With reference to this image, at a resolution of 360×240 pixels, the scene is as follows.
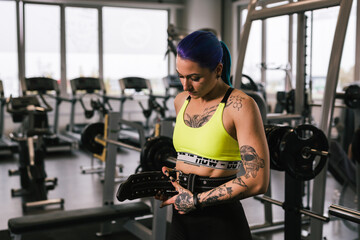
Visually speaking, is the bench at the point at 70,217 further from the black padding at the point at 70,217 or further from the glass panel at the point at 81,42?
the glass panel at the point at 81,42

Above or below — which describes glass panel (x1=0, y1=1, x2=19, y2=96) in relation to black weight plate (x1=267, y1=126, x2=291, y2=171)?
above

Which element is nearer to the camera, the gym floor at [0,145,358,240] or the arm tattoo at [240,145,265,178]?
the arm tattoo at [240,145,265,178]

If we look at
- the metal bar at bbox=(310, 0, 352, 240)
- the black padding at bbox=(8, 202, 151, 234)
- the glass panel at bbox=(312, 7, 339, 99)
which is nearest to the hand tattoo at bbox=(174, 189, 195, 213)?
the metal bar at bbox=(310, 0, 352, 240)

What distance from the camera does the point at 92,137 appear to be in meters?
3.91

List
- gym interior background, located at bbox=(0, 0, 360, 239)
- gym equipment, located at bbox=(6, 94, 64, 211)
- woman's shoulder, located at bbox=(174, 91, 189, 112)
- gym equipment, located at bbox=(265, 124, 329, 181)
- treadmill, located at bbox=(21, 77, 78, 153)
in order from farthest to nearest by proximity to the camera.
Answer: treadmill, located at bbox=(21, 77, 78, 153) → gym interior background, located at bbox=(0, 0, 360, 239) → gym equipment, located at bbox=(6, 94, 64, 211) → gym equipment, located at bbox=(265, 124, 329, 181) → woman's shoulder, located at bbox=(174, 91, 189, 112)

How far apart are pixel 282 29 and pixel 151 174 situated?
23.6 feet

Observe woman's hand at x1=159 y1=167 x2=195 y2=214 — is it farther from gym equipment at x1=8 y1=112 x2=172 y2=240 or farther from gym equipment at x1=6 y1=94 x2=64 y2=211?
gym equipment at x1=6 y1=94 x2=64 y2=211

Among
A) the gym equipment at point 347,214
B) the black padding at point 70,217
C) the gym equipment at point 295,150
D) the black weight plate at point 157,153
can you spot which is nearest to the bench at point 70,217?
the black padding at point 70,217

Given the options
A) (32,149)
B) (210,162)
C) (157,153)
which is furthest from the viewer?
(32,149)

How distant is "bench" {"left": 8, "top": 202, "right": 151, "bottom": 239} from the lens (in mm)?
2998

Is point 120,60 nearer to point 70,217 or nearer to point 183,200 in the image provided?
point 70,217

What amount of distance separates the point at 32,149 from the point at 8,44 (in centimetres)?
435

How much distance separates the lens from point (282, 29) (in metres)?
8.17

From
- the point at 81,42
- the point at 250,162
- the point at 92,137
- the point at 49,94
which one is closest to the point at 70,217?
the point at 92,137
